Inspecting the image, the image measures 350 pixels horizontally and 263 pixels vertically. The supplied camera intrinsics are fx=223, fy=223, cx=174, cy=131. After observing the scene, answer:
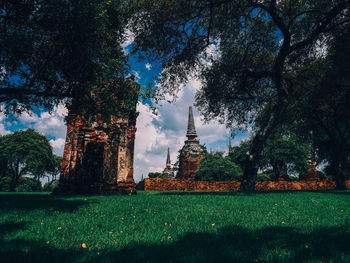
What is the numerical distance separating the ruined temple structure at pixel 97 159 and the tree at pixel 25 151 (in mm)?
33245

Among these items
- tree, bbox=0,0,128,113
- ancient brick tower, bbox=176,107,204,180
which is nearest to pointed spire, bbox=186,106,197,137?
ancient brick tower, bbox=176,107,204,180

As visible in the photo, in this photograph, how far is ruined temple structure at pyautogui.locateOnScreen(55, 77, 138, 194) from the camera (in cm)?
1302

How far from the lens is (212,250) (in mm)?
2799

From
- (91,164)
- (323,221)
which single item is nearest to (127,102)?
(91,164)

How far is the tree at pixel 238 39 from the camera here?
505 inches

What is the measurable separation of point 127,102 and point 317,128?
20.4m

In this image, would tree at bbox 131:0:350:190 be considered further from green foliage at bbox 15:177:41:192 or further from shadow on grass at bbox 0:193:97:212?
green foliage at bbox 15:177:41:192

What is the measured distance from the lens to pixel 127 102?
10828 mm

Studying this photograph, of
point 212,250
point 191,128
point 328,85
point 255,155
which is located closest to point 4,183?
point 191,128

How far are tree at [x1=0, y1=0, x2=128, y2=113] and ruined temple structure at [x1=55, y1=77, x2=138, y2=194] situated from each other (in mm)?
3521

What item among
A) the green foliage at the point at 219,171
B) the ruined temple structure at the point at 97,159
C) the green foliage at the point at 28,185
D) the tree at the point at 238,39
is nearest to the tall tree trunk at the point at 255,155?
the tree at the point at 238,39

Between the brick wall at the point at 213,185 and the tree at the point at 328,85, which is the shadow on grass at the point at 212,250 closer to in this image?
the tree at the point at 328,85

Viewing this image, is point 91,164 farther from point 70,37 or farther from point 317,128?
point 317,128

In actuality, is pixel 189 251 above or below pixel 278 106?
below
